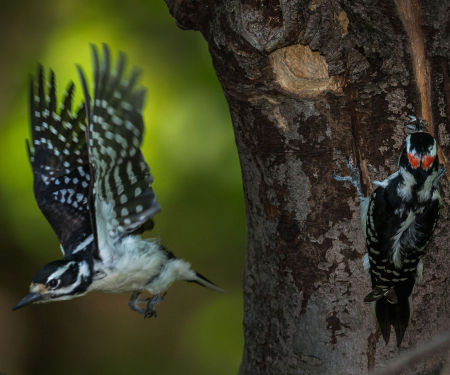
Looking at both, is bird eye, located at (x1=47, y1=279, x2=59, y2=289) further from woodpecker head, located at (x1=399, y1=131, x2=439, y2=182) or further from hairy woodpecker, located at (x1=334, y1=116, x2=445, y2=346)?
woodpecker head, located at (x1=399, y1=131, x2=439, y2=182)

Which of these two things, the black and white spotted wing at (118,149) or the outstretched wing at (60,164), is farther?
the outstretched wing at (60,164)

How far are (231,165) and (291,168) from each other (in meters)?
0.97

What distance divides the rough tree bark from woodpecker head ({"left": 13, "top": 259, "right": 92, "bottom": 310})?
74cm

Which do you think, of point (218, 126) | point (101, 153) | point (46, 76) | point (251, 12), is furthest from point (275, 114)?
point (46, 76)

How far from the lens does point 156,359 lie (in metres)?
4.66

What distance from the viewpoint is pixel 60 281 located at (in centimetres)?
268

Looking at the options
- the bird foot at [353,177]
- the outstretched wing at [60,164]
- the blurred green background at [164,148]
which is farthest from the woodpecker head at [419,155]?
the outstretched wing at [60,164]

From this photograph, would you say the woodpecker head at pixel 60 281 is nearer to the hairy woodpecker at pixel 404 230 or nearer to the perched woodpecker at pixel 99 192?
the perched woodpecker at pixel 99 192

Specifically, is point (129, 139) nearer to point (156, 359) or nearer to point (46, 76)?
point (46, 76)

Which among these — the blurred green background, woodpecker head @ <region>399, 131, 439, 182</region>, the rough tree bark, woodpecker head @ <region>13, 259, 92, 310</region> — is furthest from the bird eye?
woodpecker head @ <region>399, 131, 439, 182</region>

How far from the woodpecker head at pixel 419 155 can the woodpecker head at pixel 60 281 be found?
1.31 metres

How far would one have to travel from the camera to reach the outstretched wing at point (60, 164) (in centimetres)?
310

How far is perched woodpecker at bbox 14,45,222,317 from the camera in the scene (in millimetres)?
2373

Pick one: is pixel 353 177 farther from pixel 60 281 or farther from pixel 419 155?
pixel 60 281
